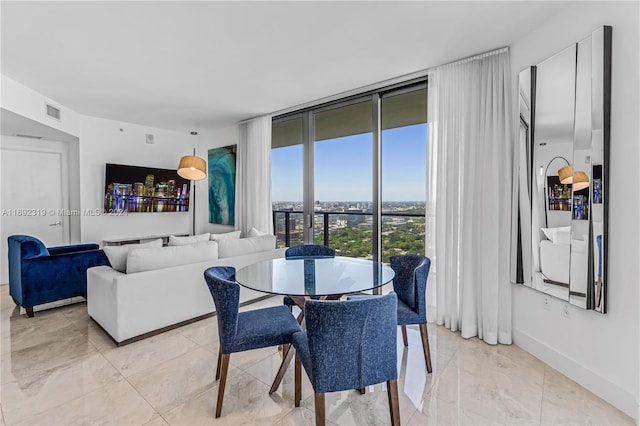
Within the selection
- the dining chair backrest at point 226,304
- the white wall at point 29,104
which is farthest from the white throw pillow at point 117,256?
the white wall at point 29,104

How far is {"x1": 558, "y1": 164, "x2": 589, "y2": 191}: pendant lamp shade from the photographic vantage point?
82.4 inches

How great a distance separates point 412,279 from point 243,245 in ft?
6.92

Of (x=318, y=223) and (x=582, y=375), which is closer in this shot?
(x=582, y=375)

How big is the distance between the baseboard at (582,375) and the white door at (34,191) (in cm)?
646

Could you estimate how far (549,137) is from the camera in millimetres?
2365

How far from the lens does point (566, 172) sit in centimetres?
224

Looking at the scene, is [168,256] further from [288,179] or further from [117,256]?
[288,179]

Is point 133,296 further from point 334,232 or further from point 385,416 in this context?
point 334,232

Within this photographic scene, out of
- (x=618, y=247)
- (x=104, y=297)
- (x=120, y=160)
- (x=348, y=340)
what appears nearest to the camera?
(x=348, y=340)

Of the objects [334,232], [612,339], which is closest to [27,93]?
[334,232]

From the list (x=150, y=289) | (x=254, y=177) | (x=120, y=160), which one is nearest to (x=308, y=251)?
(x=150, y=289)

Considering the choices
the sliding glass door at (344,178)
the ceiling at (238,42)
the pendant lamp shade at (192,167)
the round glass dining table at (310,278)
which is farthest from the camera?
the sliding glass door at (344,178)

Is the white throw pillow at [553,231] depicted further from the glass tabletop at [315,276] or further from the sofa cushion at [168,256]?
the sofa cushion at [168,256]

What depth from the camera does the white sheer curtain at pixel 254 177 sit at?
5.03m
